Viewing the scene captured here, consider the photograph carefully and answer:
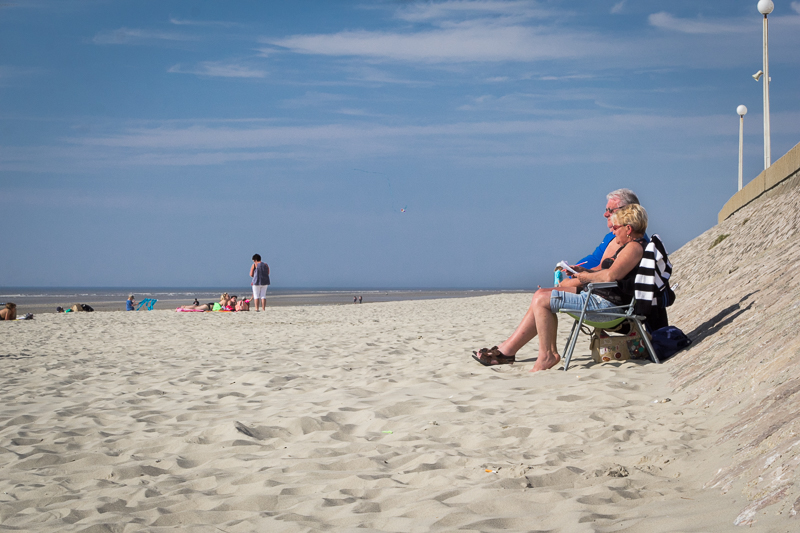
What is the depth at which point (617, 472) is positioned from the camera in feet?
8.42

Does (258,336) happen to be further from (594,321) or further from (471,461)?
(471,461)

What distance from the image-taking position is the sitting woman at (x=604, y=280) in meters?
4.67

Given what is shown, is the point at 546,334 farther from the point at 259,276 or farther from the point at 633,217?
the point at 259,276

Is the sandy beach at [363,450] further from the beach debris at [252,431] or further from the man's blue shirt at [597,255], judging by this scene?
the man's blue shirt at [597,255]

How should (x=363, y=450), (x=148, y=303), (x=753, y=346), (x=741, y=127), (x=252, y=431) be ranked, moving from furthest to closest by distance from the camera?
(x=148, y=303) < (x=741, y=127) < (x=252, y=431) < (x=753, y=346) < (x=363, y=450)

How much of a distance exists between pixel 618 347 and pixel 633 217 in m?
1.05

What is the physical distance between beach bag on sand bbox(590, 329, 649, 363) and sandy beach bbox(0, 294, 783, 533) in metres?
0.14

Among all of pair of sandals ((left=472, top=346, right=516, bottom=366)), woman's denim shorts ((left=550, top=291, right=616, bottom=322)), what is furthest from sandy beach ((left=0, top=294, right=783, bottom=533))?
woman's denim shorts ((left=550, top=291, right=616, bottom=322))

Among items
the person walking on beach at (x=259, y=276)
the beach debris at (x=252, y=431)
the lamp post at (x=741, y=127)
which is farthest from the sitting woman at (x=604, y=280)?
the person walking on beach at (x=259, y=276)

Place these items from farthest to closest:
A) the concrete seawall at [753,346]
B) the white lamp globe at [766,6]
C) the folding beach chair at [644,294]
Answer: the white lamp globe at [766,6] → the folding beach chair at [644,294] → the concrete seawall at [753,346]

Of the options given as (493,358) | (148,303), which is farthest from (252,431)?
(148,303)

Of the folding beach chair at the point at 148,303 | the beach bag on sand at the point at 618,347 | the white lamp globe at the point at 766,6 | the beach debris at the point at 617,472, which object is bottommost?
the folding beach chair at the point at 148,303

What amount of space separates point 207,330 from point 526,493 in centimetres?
957

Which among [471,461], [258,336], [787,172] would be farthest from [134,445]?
[787,172]
